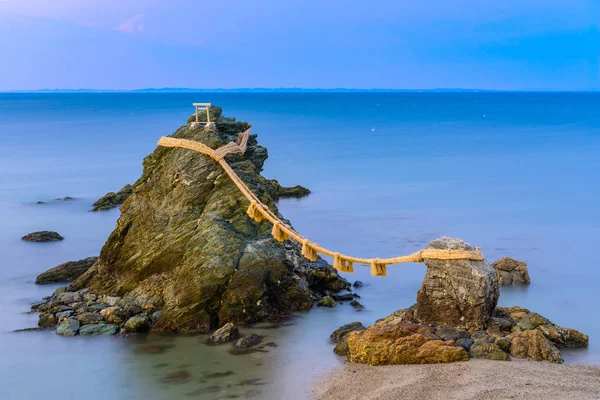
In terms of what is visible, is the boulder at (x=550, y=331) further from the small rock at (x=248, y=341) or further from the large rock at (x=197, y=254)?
the large rock at (x=197, y=254)

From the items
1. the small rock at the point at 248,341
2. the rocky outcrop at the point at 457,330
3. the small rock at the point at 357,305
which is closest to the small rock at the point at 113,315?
the small rock at the point at 248,341

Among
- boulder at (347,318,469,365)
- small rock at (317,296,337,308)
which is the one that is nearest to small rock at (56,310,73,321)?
small rock at (317,296,337,308)

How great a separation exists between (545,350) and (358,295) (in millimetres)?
5099

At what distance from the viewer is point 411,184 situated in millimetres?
32719

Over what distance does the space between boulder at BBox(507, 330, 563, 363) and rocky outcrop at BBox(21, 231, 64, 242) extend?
44.8 feet

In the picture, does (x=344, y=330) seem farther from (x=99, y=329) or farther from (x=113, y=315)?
(x=99, y=329)

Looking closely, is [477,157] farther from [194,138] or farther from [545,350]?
[545,350]

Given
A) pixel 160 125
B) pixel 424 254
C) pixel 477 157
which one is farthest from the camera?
pixel 160 125

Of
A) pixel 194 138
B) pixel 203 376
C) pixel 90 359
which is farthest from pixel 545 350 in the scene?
pixel 194 138

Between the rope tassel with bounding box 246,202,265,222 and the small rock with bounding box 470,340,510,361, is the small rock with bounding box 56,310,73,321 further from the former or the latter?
the small rock with bounding box 470,340,510,361

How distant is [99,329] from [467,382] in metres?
6.46

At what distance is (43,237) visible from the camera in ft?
68.6

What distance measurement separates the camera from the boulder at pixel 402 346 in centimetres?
1064

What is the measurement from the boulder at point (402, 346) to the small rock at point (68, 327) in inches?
193
